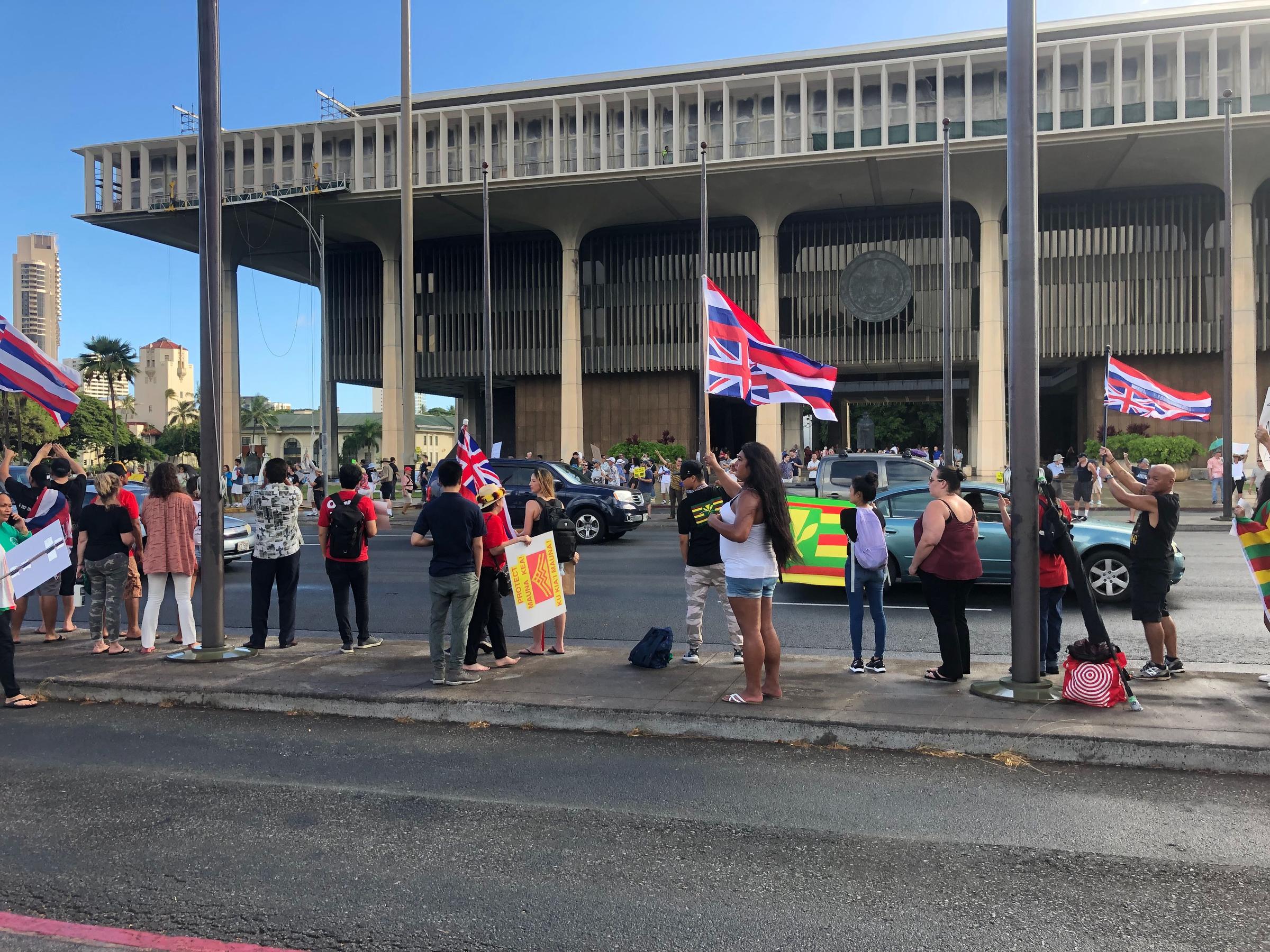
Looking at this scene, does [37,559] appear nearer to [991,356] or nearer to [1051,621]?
[1051,621]

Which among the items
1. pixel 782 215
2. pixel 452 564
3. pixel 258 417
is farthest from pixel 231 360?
pixel 258 417

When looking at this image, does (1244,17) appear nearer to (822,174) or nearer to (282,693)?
(822,174)

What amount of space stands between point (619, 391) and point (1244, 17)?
29321mm

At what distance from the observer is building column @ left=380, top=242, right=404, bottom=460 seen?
45000mm

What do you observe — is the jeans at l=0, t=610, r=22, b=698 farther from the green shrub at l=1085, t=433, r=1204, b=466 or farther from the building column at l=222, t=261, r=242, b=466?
the building column at l=222, t=261, r=242, b=466

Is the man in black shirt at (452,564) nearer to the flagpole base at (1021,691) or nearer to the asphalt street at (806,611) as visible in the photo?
the asphalt street at (806,611)

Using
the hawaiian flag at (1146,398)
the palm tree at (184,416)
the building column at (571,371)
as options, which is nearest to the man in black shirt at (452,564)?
the hawaiian flag at (1146,398)

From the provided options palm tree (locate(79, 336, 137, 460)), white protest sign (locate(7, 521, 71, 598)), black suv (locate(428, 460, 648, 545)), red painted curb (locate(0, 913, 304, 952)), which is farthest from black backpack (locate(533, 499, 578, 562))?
palm tree (locate(79, 336, 137, 460))

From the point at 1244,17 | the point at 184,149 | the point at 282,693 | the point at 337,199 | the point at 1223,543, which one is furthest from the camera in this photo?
the point at 184,149

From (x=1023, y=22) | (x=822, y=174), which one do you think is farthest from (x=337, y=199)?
(x=1023, y=22)

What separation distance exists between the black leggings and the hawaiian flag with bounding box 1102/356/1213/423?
15965 millimetres

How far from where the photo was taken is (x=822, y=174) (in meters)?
38.2

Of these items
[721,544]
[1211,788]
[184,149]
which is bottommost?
[1211,788]

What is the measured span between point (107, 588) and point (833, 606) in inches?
317
